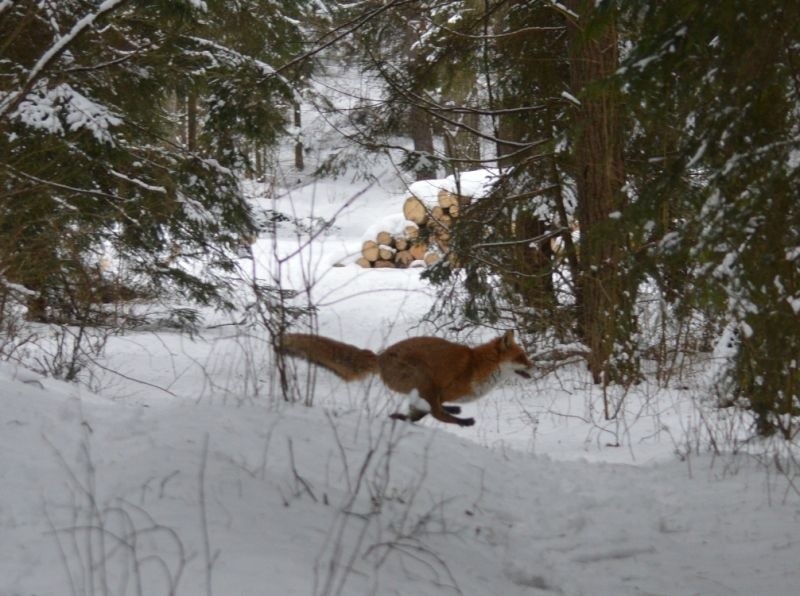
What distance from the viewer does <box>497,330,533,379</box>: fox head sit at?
7.82m

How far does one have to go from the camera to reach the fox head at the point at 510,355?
782 centimetres

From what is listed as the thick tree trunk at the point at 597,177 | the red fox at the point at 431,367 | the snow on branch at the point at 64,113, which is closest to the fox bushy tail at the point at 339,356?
the red fox at the point at 431,367

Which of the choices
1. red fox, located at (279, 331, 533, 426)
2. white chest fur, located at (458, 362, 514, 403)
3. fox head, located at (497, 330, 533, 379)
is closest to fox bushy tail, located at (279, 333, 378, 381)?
red fox, located at (279, 331, 533, 426)

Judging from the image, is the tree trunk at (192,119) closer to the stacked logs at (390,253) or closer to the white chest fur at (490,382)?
the white chest fur at (490,382)

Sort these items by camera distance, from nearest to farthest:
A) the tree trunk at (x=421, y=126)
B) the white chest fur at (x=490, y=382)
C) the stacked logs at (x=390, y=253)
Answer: the white chest fur at (x=490, y=382)
the tree trunk at (x=421, y=126)
the stacked logs at (x=390, y=253)

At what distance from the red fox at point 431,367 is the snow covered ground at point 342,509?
66 centimetres

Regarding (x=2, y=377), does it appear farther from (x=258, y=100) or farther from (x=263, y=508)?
(x=258, y=100)

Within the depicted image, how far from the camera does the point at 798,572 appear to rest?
3.95m

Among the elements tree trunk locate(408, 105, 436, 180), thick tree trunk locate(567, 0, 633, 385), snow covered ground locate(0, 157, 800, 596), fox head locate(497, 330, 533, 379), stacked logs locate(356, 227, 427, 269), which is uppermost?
stacked logs locate(356, 227, 427, 269)

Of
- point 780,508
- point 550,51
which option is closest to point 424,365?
point 780,508

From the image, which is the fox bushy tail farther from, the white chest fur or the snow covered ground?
the white chest fur

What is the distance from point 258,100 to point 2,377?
19.1 feet

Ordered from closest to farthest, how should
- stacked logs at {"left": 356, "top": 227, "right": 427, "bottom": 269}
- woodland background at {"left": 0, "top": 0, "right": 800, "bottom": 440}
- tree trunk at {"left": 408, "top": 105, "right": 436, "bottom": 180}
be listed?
woodland background at {"left": 0, "top": 0, "right": 800, "bottom": 440}
tree trunk at {"left": 408, "top": 105, "right": 436, "bottom": 180}
stacked logs at {"left": 356, "top": 227, "right": 427, "bottom": 269}

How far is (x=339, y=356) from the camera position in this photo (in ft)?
23.1
